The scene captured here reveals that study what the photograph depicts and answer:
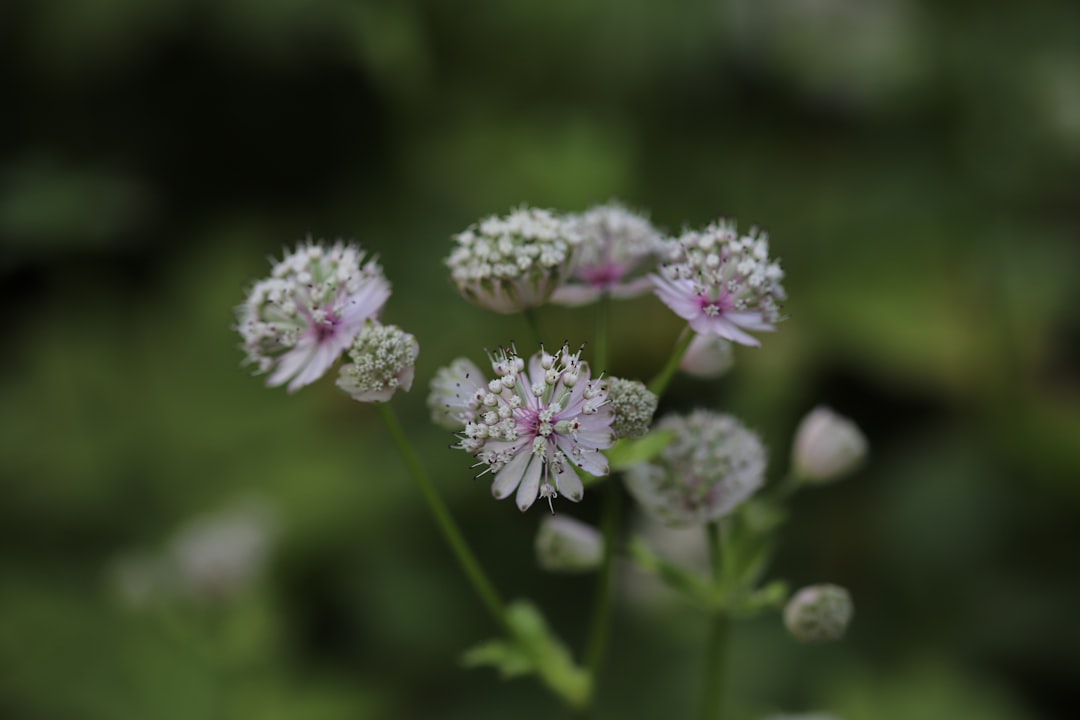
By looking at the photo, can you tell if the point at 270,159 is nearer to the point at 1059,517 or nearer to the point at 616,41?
the point at 616,41

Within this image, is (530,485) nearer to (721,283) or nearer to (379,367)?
(379,367)

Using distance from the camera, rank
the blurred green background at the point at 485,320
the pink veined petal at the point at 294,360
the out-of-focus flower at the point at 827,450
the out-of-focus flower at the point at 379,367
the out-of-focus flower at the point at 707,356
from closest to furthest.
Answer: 1. the out-of-focus flower at the point at 379,367
2. the pink veined petal at the point at 294,360
3. the out-of-focus flower at the point at 707,356
4. the out-of-focus flower at the point at 827,450
5. the blurred green background at the point at 485,320

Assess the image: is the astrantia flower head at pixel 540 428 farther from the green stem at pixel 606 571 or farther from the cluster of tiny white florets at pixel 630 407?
the green stem at pixel 606 571

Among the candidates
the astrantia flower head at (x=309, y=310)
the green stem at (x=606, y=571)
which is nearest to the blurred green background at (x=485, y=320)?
the green stem at (x=606, y=571)

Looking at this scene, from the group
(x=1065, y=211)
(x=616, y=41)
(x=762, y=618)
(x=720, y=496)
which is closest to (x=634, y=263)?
(x=720, y=496)

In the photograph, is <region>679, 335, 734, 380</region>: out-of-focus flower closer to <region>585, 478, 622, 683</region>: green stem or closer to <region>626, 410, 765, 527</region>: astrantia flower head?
<region>626, 410, 765, 527</region>: astrantia flower head

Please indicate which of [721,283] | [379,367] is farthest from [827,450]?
[379,367]

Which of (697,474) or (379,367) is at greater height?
(379,367)
